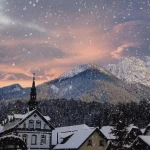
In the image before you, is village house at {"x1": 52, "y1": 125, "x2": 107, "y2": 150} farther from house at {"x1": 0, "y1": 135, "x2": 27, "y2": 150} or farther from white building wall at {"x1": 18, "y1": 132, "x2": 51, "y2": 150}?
house at {"x1": 0, "y1": 135, "x2": 27, "y2": 150}

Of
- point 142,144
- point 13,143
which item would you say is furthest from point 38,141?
point 13,143

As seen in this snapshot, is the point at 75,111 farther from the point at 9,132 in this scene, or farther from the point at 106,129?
the point at 9,132

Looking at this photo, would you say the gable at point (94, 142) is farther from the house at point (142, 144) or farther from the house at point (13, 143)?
the house at point (13, 143)

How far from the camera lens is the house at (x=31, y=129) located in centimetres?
6328

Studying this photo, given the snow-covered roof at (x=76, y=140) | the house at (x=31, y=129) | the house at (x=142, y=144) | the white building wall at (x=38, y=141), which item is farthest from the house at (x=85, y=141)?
the house at (x=142, y=144)

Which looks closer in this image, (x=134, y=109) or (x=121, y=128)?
(x=121, y=128)

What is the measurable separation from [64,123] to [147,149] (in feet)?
420

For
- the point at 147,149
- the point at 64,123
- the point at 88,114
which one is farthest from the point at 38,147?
the point at 88,114

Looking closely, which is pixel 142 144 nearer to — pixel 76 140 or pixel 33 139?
pixel 76 140

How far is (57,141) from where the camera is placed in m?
68.6

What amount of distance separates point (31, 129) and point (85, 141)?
10.3 meters

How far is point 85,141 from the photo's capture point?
61281mm

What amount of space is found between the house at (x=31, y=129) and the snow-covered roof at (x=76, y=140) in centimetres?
313

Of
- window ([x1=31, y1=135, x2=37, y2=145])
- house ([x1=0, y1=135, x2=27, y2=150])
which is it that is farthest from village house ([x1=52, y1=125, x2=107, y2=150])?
house ([x1=0, y1=135, x2=27, y2=150])
